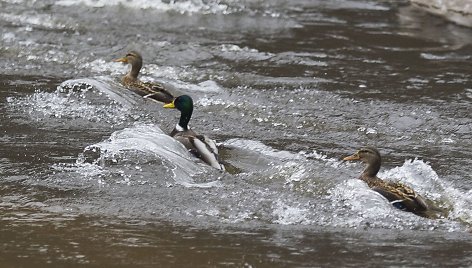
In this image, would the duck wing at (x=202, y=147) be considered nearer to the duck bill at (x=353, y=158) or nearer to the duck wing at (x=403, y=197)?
the duck bill at (x=353, y=158)

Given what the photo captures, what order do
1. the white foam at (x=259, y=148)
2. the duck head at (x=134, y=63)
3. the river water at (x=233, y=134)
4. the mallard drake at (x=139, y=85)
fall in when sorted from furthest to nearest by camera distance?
Result: the duck head at (x=134, y=63)
the mallard drake at (x=139, y=85)
the white foam at (x=259, y=148)
the river water at (x=233, y=134)

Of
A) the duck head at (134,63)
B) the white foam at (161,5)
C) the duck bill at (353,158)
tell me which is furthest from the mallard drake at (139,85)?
the white foam at (161,5)

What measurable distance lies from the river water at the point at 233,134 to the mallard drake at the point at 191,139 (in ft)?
0.35

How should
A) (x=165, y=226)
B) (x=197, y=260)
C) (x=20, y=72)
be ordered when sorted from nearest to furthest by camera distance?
(x=197, y=260) → (x=165, y=226) → (x=20, y=72)

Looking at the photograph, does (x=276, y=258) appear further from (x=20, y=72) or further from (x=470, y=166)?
(x=20, y=72)

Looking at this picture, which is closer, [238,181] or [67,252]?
[67,252]

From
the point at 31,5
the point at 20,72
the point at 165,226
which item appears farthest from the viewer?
the point at 31,5

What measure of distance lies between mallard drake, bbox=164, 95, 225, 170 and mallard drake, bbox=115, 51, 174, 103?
108 centimetres

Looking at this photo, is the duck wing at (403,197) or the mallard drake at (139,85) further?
the mallard drake at (139,85)

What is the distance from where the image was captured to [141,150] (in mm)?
9523

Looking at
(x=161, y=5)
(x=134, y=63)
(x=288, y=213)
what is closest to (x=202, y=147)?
(x=288, y=213)

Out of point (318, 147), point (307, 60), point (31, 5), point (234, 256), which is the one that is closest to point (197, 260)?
point (234, 256)

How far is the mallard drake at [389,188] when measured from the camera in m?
8.34

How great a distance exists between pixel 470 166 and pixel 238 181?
7.92 ft
